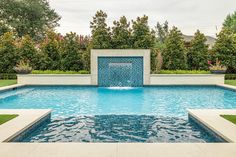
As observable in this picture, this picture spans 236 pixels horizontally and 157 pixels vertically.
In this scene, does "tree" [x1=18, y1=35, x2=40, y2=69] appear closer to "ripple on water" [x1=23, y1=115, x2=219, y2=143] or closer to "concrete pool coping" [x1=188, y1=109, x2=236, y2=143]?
"ripple on water" [x1=23, y1=115, x2=219, y2=143]

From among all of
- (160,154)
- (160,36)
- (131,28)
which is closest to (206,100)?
(160,154)

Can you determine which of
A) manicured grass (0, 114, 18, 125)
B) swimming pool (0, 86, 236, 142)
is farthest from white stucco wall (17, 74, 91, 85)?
manicured grass (0, 114, 18, 125)

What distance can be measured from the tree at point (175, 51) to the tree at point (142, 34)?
133cm

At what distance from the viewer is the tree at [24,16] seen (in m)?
36.8

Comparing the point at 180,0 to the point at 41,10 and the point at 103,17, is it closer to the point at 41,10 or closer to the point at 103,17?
the point at 103,17

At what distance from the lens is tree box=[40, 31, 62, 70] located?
2147cm

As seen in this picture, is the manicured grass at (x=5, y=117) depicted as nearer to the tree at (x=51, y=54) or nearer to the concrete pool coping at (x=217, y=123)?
the concrete pool coping at (x=217, y=123)

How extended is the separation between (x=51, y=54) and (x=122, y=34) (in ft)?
18.0

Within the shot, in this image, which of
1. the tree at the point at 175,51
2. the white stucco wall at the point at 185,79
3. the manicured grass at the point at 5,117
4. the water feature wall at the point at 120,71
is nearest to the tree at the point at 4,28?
the water feature wall at the point at 120,71

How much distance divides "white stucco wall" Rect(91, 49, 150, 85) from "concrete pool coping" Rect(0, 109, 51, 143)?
10.8 m

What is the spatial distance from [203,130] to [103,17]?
16736mm

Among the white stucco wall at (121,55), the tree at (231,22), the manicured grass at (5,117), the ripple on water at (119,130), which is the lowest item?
the ripple on water at (119,130)

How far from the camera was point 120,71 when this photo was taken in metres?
19.0

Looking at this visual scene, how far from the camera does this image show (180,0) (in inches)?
849
